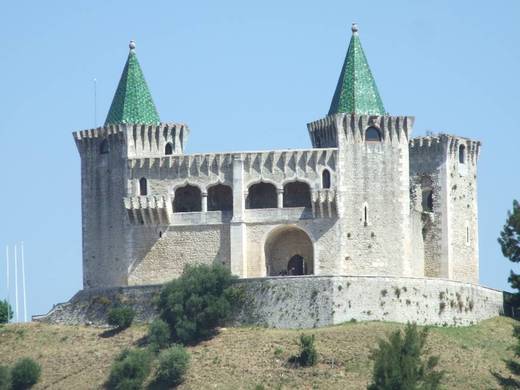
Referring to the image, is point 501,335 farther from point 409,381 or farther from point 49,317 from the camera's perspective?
point 49,317

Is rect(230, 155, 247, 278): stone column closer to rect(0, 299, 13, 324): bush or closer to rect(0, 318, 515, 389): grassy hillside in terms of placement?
rect(0, 318, 515, 389): grassy hillside

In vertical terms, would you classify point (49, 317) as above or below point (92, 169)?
below

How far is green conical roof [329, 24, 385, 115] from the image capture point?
10756 cm

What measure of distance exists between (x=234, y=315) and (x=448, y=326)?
9560 mm

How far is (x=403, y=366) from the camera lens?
3654 inches

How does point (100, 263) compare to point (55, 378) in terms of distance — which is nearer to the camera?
point (55, 378)

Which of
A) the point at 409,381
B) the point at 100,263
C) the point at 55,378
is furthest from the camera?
the point at 100,263

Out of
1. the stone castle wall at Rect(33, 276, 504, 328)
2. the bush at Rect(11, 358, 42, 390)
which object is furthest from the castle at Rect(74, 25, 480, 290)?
the bush at Rect(11, 358, 42, 390)

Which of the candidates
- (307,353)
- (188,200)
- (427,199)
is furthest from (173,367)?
(427,199)

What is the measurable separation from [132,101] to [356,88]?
10550 millimetres

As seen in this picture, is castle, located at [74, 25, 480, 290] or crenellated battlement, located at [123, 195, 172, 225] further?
crenellated battlement, located at [123, 195, 172, 225]

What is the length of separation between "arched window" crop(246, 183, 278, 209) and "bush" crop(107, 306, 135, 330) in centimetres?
762

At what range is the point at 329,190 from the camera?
346ft

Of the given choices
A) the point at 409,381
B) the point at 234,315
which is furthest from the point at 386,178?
the point at 409,381
